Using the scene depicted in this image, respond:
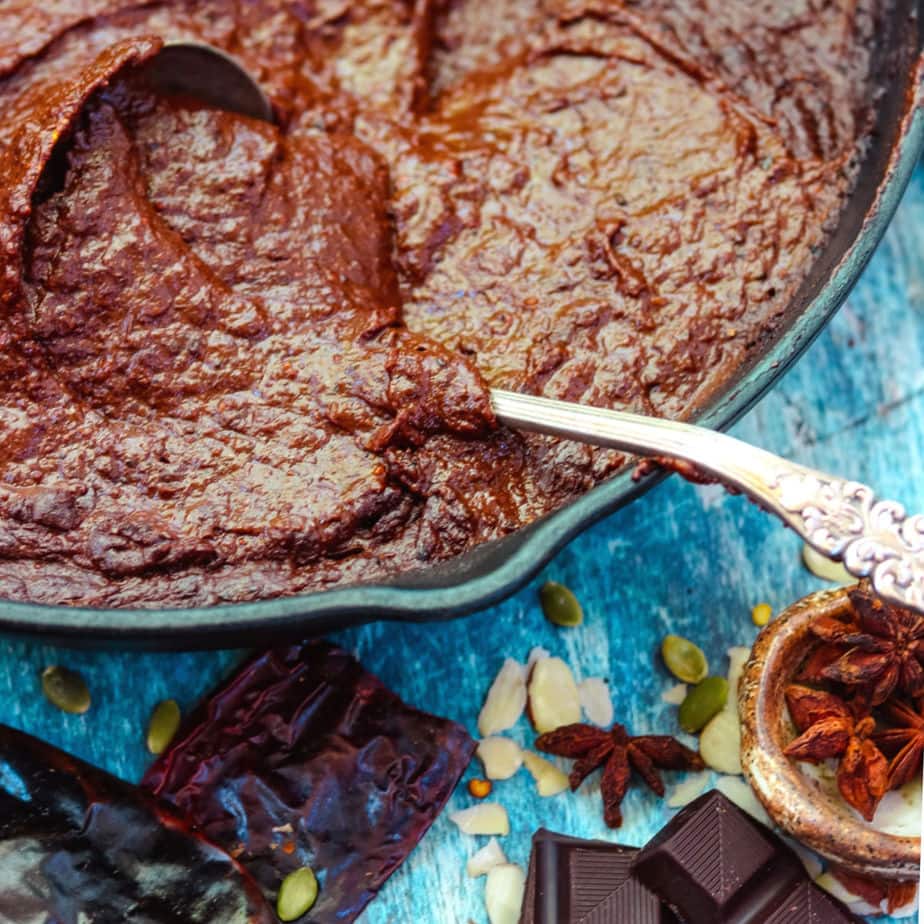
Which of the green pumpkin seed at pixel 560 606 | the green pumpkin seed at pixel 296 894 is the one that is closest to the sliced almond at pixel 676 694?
the green pumpkin seed at pixel 560 606

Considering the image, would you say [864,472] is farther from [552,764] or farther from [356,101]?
[356,101]

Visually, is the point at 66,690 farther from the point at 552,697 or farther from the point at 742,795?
the point at 742,795

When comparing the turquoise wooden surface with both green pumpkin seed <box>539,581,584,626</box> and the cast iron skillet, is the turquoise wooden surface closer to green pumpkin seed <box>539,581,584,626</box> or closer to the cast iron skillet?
green pumpkin seed <box>539,581,584,626</box>

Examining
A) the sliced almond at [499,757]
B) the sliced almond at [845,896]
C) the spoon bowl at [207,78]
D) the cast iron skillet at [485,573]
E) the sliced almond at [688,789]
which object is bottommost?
the sliced almond at [845,896]

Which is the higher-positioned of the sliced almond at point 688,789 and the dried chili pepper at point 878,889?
the sliced almond at point 688,789

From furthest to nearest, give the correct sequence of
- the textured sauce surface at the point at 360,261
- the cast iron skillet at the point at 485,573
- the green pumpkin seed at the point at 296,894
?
the green pumpkin seed at the point at 296,894 → the textured sauce surface at the point at 360,261 → the cast iron skillet at the point at 485,573

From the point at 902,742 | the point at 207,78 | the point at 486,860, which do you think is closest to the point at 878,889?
the point at 902,742

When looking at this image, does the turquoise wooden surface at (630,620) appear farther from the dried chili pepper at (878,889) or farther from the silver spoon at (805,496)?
the silver spoon at (805,496)
